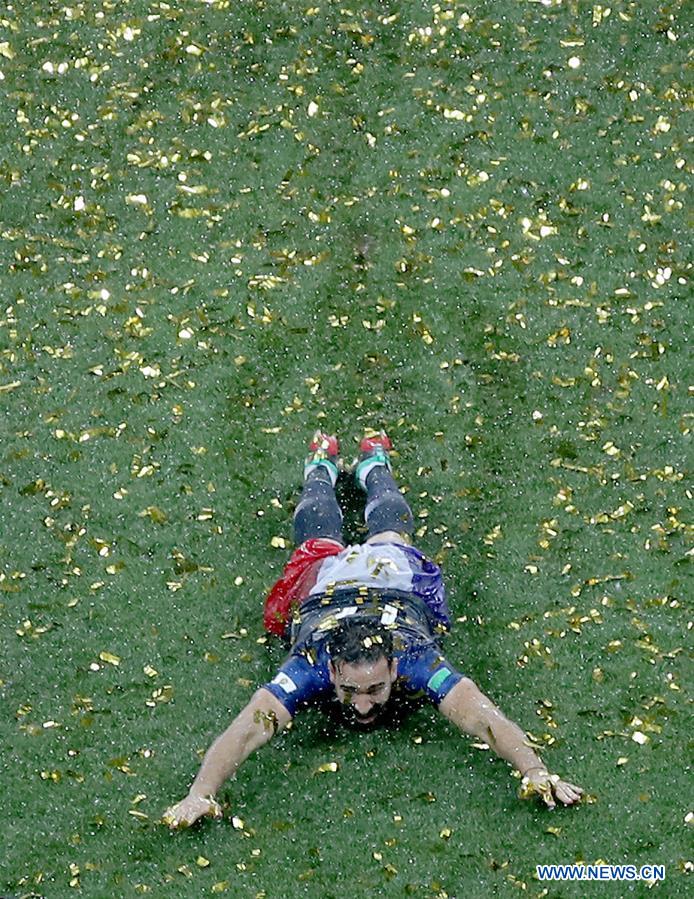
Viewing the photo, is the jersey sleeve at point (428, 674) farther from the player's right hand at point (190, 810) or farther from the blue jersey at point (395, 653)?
the player's right hand at point (190, 810)

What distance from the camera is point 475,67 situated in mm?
9398

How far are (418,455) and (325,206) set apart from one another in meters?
1.88

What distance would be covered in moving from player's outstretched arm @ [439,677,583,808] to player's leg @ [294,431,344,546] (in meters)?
1.18

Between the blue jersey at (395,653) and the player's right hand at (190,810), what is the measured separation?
540 millimetres

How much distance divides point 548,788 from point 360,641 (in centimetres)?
102

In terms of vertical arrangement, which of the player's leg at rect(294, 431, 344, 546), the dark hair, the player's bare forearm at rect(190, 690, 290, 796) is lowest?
the player's bare forearm at rect(190, 690, 290, 796)

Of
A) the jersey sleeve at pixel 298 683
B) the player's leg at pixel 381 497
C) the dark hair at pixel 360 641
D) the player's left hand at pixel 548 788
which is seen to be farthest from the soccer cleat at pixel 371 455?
the player's left hand at pixel 548 788

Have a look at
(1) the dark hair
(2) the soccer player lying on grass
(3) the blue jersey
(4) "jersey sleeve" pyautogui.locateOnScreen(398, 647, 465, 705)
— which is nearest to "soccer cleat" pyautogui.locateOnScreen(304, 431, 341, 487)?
(2) the soccer player lying on grass

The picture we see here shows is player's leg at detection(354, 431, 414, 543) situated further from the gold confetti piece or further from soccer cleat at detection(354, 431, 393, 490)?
the gold confetti piece

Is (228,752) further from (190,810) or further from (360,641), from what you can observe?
(360,641)

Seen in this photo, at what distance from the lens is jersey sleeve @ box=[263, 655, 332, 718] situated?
6.58 meters

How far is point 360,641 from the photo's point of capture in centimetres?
641

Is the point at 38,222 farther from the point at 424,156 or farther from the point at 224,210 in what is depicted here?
the point at 424,156

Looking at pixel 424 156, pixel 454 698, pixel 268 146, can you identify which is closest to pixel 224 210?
pixel 268 146
